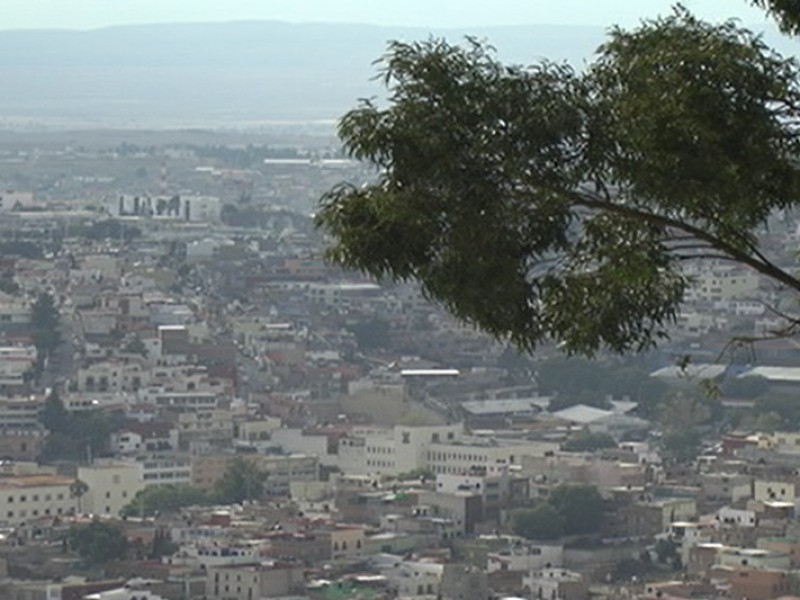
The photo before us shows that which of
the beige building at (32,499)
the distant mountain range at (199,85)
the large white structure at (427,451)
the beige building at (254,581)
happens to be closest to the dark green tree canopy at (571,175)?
the beige building at (254,581)

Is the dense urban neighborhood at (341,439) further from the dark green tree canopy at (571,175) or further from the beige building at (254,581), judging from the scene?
the dark green tree canopy at (571,175)

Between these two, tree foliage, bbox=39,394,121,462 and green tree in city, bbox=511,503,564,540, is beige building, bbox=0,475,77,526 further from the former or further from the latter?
tree foliage, bbox=39,394,121,462

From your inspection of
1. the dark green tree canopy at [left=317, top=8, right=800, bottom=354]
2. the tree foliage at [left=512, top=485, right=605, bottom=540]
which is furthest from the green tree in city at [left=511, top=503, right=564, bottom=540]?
the dark green tree canopy at [left=317, top=8, right=800, bottom=354]

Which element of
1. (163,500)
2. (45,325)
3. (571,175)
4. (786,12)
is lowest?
(163,500)

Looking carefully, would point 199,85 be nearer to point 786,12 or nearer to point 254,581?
point 254,581

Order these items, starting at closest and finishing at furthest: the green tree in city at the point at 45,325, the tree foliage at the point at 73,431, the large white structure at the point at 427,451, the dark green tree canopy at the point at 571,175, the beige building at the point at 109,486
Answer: the dark green tree canopy at the point at 571,175, the beige building at the point at 109,486, the large white structure at the point at 427,451, the tree foliage at the point at 73,431, the green tree in city at the point at 45,325

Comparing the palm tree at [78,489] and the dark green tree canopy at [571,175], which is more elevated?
the dark green tree canopy at [571,175]

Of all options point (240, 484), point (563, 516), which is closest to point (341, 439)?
point (240, 484)
